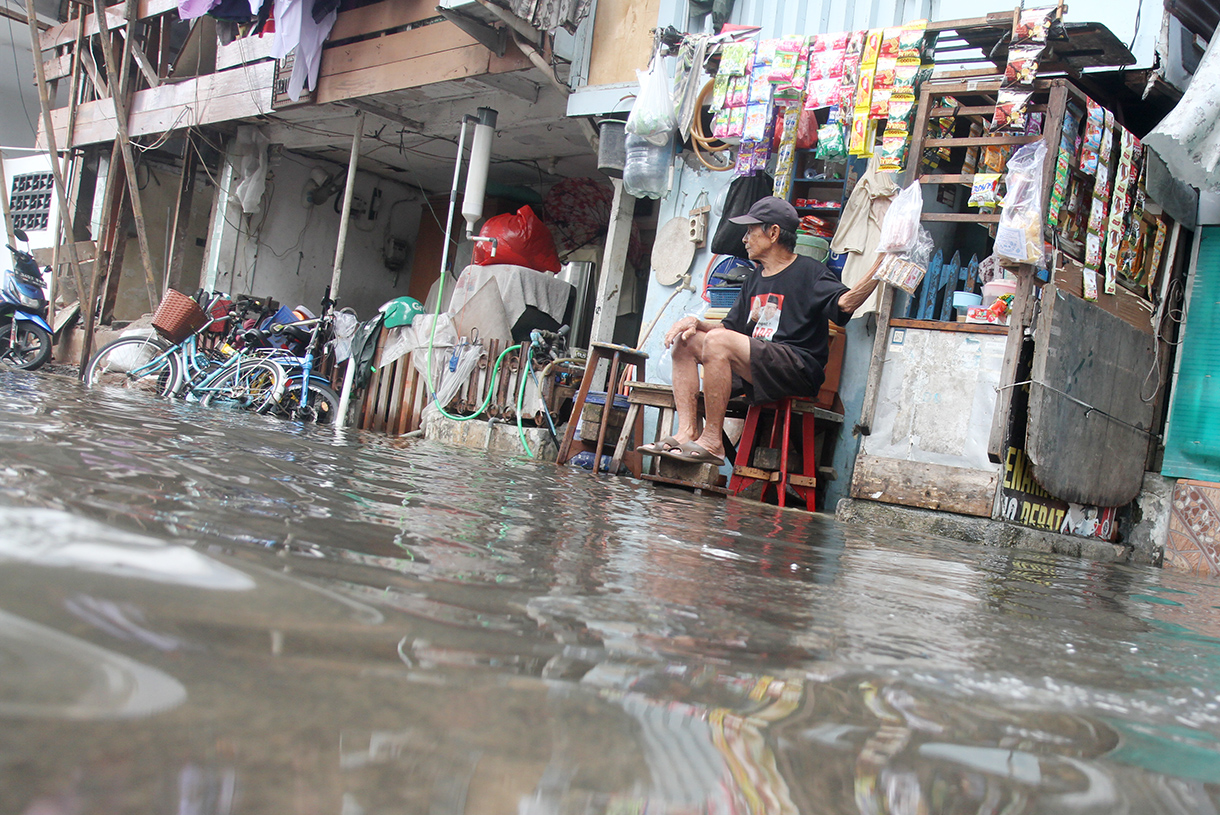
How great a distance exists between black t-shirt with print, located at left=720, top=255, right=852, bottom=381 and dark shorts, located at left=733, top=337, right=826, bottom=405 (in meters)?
0.05

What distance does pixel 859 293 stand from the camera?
499 cm

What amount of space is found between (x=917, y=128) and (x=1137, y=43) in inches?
56.5

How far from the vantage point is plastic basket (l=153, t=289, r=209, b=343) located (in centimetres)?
897

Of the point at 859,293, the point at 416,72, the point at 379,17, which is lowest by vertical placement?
the point at 859,293

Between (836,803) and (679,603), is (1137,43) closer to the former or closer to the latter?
(679,603)

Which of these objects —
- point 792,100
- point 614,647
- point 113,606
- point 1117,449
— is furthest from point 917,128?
point 113,606

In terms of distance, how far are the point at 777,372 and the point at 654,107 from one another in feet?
9.10

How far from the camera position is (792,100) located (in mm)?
6289

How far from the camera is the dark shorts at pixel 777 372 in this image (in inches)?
201

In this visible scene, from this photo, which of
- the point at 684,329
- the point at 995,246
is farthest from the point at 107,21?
the point at 995,246

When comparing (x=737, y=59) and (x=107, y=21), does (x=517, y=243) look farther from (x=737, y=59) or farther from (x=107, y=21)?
(x=107, y=21)

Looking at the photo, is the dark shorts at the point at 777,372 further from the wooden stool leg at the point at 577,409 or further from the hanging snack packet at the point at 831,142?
the hanging snack packet at the point at 831,142

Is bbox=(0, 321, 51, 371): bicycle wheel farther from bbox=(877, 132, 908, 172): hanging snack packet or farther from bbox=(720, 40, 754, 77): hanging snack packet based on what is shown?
bbox=(877, 132, 908, 172): hanging snack packet

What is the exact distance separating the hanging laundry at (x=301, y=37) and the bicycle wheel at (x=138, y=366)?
3.34 m
